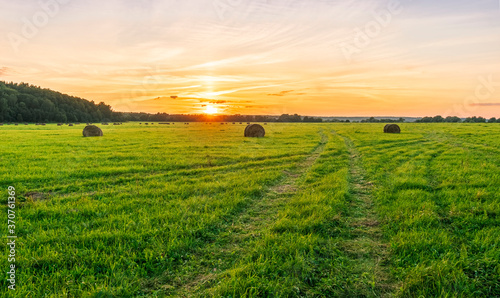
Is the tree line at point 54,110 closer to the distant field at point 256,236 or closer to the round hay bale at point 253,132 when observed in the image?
the round hay bale at point 253,132

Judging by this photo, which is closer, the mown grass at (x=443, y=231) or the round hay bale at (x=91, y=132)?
the mown grass at (x=443, y=231)

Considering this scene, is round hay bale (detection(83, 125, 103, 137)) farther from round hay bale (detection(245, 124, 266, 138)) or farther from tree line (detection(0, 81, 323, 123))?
tree line (detection(0, 81, 323, 123))

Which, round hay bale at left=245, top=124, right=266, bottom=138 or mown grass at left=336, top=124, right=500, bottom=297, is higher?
round hay bale at left=245, top=124, right=266, bottom=138

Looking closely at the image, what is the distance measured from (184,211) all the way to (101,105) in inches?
7639

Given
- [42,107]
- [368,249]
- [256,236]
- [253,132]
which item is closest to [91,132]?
[253,132]

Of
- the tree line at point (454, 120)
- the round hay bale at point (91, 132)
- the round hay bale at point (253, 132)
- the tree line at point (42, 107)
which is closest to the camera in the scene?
the round hay bale at point (253, 132)

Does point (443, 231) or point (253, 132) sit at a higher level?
point (253, 132)

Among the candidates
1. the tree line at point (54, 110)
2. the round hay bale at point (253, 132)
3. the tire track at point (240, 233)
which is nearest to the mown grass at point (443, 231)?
the tire track at point (240, 233)

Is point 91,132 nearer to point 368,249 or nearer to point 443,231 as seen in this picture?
point 368,249

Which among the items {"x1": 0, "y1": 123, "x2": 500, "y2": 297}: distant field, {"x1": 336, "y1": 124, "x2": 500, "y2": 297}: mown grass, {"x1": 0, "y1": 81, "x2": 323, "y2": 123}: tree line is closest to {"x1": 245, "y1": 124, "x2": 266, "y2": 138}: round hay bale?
{"x1": 0, "y1": 123, "x2": 500, "y2": 297}: distant field

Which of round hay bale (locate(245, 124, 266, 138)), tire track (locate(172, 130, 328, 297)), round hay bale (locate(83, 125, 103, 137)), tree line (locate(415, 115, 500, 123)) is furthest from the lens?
tree line (locate(415, 115, 500, 123))

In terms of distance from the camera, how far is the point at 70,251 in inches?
197

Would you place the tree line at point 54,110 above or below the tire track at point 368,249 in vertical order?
above

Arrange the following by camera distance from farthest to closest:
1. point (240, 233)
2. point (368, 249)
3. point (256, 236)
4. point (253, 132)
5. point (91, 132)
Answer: point (91, 132) < point (253, 132) < point (240, 233) < point (256, 236) < point (368, 249)
